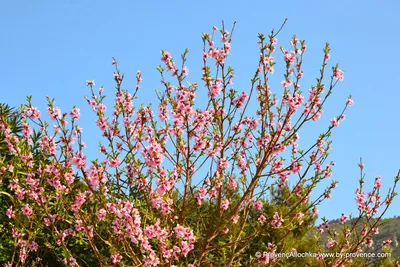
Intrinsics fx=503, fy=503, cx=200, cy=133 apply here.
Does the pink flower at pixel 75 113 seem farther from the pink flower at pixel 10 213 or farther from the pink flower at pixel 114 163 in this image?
the pink flower at pixel 10 213

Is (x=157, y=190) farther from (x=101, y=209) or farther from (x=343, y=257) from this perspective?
(x=343, y=257)

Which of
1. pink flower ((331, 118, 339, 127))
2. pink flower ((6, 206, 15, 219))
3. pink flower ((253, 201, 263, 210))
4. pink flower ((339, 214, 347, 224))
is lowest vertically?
pink flower ((339, 214, 347, 224))

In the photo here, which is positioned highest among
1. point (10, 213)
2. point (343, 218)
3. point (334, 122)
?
point (334, 122)

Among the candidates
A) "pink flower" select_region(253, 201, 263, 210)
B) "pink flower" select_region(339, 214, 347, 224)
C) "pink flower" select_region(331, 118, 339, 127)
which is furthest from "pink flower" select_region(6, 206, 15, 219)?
"pink flower" select_region(339, 214, 347, 224)

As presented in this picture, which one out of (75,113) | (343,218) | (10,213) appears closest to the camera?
(75,113)

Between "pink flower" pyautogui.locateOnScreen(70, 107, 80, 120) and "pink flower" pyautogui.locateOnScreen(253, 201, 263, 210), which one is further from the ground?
"pink flower" pyautogui.locateOnScreen(70, 107, 80, 120)

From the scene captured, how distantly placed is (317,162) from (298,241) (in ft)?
27.5

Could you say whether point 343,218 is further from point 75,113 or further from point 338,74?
point 75,113

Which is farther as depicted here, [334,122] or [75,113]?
[334,122]

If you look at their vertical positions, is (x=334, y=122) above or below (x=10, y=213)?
above

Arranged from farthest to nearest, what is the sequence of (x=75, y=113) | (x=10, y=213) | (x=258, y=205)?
(x=10, y=213)
(x=258, y=205)
(x=75, y=113)

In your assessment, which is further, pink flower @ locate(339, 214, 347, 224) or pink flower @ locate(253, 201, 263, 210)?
pink flower @ locate(339, 214, 347, 224)

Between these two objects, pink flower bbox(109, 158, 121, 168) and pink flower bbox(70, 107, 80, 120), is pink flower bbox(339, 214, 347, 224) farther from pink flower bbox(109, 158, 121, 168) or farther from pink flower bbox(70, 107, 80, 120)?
pink flower bbox(70, 107, 80, 120)

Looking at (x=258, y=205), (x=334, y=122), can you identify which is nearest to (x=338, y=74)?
(x=334, y=122)
